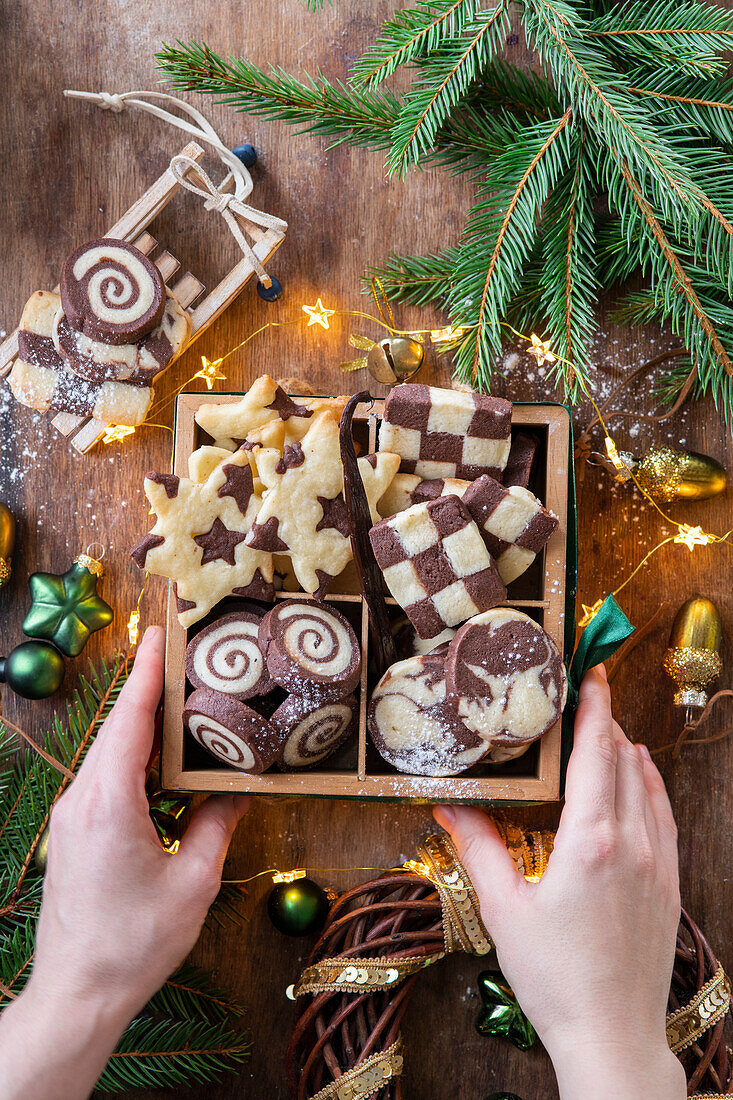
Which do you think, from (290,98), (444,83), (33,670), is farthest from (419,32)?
(33,670)

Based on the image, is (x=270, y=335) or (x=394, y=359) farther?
(x=270, y=335)

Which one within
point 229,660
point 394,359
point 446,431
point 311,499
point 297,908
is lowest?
point 297,908

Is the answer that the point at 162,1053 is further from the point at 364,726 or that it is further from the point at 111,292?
the point at 111,292

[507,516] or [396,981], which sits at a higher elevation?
[507,516]

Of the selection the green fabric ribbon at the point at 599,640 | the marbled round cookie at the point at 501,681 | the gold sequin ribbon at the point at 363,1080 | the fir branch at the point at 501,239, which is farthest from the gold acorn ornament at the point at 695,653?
the gold sequin ribbon at the point at 363,1080

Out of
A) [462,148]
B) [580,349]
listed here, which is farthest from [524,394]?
[462,148]

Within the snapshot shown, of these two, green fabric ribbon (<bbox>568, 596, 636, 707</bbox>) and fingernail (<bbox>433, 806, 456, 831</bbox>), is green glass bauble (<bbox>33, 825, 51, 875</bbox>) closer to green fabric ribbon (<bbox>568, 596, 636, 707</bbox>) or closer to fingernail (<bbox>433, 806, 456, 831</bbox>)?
fingernail (<bbox>433, 806, 456, 831</bbox>)
